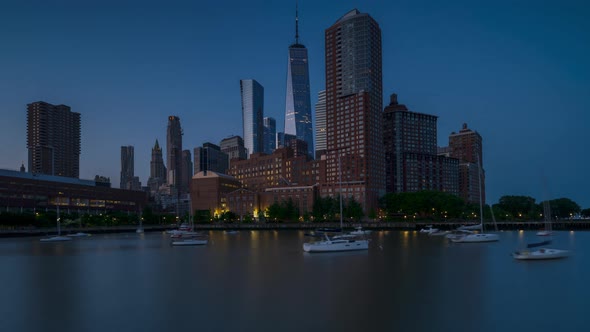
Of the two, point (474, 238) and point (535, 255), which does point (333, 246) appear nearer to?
point (535, 255)

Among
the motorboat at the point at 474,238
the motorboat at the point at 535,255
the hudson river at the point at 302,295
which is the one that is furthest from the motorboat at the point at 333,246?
the motorboat at the point at 474,238

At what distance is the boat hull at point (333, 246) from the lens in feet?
256

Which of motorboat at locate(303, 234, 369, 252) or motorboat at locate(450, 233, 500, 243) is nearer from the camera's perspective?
motorboat at locate(303, 234, 369, 252)

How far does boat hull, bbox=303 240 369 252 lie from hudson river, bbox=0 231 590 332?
9595 mm

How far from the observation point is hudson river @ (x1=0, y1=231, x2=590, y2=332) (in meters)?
31.0

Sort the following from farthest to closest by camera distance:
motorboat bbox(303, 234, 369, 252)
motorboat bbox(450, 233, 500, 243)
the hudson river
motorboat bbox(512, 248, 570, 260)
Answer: motorboat bbox(450, 233, 500, 243), motorboat bbox(303, 234, 369, 252), motorboat bbox(512, 248, 570, 260), the hudson river

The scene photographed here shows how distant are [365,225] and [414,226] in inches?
736

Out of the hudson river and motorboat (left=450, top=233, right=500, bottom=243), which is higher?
the hudson river

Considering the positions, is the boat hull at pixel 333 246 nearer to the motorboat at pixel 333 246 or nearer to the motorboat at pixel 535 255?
the motorboat at pixel 333 246

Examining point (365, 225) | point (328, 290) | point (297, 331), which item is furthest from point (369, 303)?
point (365, 225)

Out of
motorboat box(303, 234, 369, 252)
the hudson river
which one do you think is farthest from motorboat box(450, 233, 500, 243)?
the hudson river

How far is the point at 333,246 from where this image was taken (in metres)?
79.0

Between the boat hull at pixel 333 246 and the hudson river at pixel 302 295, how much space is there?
9.59m

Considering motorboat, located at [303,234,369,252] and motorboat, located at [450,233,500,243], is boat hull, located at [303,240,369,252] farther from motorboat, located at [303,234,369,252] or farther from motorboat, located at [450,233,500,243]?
motorboat, located at [450,233,500,243]
